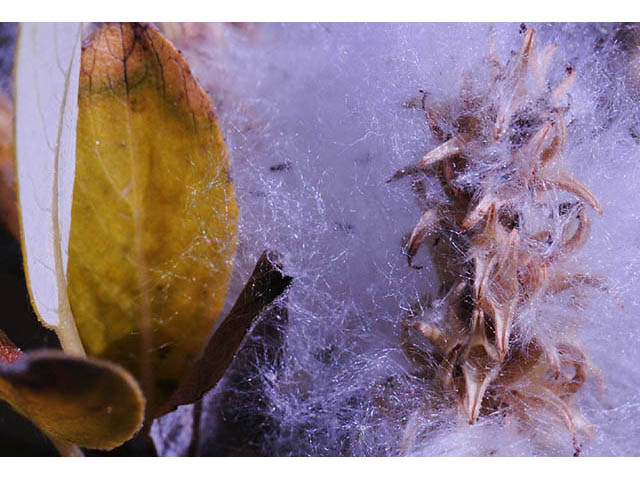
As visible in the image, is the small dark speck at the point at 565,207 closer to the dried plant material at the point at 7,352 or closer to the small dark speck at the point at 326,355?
the small dark speck at the point at 326,355

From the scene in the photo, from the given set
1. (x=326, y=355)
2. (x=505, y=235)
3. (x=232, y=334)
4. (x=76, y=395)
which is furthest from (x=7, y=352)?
(x=505, y=235)

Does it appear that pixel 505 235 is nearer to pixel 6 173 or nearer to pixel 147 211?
pixel 147 211

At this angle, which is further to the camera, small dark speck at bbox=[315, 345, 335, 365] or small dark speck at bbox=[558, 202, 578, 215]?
small dark speck at bbox=[315, 345, 335, 365]

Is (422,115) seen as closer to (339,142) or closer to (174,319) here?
(339,142)

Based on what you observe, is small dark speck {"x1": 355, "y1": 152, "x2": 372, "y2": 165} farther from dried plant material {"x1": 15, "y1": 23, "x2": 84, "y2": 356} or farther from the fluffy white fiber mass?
dried plant material {"x1": 15, "y1": 23, "x2": 84, "y2": 356}

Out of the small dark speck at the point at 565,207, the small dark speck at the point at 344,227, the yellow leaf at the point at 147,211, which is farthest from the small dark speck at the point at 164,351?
the small dark speck at the point at 565,207

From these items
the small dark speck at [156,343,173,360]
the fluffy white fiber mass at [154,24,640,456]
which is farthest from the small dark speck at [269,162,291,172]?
the small dark speck at [156,343,173,360]
